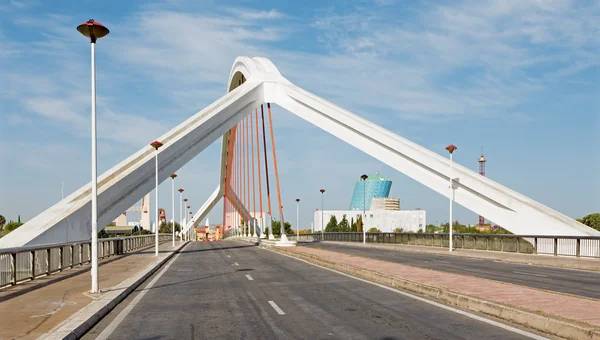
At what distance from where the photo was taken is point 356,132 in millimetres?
49438

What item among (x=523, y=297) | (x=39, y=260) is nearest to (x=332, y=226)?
(x=39, y=260)

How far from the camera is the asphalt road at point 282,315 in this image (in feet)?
28.0

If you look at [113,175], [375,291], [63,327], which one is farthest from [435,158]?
[63,327]

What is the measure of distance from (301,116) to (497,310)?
153 ft

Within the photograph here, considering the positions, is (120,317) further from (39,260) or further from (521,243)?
(521,243)

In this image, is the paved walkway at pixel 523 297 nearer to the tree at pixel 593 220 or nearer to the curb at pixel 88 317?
the curb at pixel 88 317

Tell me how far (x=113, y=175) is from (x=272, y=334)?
3092 cm

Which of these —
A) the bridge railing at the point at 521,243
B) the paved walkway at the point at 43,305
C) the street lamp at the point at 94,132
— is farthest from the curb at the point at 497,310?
the bridge railing at the point at 521,243

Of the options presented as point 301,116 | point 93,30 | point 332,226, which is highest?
point 301,116

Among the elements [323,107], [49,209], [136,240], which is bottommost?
[136,240]

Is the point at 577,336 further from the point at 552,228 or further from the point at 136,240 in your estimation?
the point at 136,240

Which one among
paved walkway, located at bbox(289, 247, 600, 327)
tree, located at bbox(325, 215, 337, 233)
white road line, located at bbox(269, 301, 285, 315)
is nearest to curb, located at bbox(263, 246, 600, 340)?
paved walkway, located at bbox(289, 247, 600, 327)

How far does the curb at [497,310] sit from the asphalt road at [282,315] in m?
0.57

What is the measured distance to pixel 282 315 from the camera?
33.8 ft
